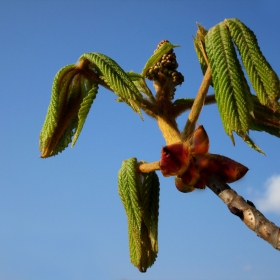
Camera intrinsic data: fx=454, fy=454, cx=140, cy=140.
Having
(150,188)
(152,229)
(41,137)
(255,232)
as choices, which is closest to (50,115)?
(41,137)

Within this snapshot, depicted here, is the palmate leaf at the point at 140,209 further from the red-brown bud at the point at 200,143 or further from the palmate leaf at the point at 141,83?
the palmate leaf at the point at 141,83

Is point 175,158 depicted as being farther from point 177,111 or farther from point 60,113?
point 60,113

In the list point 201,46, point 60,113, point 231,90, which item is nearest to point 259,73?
point 231,90

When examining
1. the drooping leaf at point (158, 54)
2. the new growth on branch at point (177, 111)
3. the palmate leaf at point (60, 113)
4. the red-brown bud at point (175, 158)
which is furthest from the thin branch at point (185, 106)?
the palmate leaf at point (60, 113)

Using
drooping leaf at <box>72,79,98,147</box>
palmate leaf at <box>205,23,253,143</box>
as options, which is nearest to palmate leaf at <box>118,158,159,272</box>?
drooping leaf at <box>72,79,98,147</box>

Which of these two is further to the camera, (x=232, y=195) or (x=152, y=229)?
(x=152, y=229)

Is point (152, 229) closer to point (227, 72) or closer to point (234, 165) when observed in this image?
point (234, 165)
